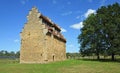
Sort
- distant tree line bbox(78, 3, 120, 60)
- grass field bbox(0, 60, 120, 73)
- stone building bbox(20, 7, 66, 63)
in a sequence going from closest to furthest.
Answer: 1. grass field bbox(0, 60, 120, 73)
2. stone building bbox(20, 7, 66, 63)
3. distant tree line bbox(78, 3, 120, 60)

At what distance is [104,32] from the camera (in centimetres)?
6269

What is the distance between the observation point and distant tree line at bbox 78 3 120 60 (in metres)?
59.5

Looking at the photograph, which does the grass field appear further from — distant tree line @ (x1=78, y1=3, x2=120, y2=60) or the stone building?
distant tree line @ (x1=78, y1=3, x2=120, y2=60)

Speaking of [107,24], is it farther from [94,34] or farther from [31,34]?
[31,34]

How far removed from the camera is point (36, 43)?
5231cm

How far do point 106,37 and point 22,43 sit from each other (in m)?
24.9

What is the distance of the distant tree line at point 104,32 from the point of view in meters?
59.5

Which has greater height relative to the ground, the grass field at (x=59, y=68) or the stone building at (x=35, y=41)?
the stone building at (x=35, y=41)

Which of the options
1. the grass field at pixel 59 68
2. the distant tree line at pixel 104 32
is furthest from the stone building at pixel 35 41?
the distant tree line at pixel 104 32

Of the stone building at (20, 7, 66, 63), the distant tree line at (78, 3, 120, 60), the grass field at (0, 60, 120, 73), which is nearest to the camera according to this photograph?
the grass field at (0, 60, 120, 73)

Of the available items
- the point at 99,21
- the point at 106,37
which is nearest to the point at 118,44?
the point at 106,37

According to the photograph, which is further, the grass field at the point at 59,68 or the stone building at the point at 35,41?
the stone building at the point at 35,41

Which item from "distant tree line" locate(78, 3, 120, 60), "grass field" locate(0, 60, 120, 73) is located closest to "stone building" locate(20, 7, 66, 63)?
"grass field" locate(0, 60, 120, 73)

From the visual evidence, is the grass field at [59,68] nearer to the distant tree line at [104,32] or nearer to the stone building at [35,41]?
the stone building at [35,41]
